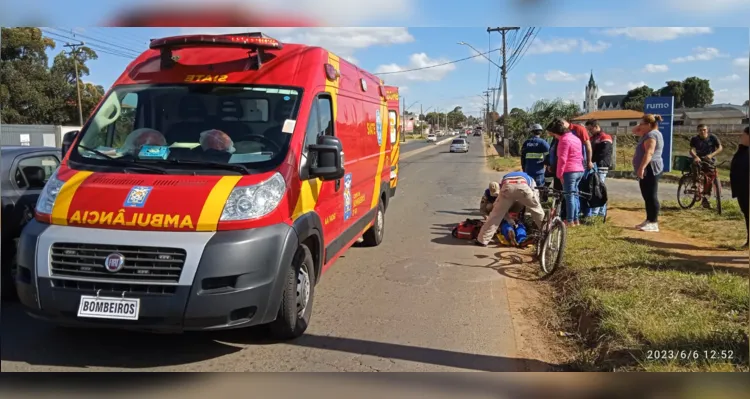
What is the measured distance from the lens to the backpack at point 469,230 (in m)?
8.45

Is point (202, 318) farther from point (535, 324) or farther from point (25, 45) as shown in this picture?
point (25, 45)

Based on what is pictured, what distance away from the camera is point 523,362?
4230mm

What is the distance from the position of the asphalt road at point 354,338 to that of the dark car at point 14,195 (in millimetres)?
394

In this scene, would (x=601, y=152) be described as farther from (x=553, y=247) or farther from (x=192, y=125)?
(x=192, y=125)

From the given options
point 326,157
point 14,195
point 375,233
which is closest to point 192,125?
point 326,157

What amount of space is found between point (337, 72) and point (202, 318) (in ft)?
9.60

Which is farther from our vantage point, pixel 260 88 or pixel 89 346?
pixel 260 88

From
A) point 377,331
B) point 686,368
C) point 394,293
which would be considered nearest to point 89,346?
point 377,331

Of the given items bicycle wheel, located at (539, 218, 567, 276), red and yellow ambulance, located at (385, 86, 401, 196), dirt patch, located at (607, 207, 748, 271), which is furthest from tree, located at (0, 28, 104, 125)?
dirt patch, located at (607, 207, 748, 271)

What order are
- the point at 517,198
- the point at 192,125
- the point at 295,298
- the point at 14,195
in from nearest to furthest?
the point at 295,298 < the point at 192,125 < the point at 14,195 < the point at 517,198

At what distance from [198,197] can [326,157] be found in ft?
3.66

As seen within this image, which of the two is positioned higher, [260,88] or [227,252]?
[260,88]

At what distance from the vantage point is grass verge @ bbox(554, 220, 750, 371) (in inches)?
155

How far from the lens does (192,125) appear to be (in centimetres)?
461
